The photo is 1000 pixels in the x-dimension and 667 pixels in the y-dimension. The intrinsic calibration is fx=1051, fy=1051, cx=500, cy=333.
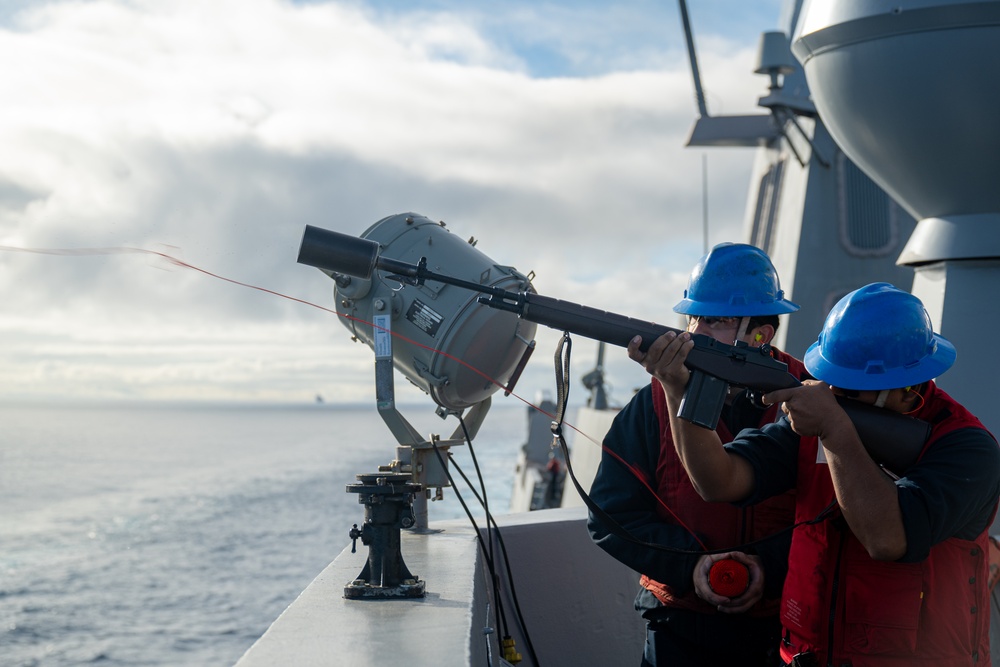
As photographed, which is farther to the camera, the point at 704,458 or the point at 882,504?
the point at 704,458

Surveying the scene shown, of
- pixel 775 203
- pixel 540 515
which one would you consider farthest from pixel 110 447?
pixel 540 515

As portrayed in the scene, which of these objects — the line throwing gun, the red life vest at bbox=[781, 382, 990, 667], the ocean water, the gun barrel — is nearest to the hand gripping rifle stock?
the line throwing gun

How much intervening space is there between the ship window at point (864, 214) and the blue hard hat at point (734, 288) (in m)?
7.31

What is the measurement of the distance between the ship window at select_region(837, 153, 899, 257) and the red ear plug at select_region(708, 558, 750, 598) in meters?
7.77

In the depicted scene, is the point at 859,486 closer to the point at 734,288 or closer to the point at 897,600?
the point at 897,600

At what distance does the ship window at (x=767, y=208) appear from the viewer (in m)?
11.5

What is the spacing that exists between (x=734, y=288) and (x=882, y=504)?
41.3 inches

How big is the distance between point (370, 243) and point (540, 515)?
1922mm

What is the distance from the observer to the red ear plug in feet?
9.27

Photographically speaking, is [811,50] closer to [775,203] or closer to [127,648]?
[775,203]

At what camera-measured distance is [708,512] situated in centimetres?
298

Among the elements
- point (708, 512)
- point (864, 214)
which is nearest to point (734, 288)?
point (708, 512)

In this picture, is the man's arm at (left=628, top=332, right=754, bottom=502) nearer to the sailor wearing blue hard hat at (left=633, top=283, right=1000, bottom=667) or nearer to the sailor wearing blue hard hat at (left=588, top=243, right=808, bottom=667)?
the sailor wearing blue hard hat at (left=633, top=283, right=1000, bottom=667)

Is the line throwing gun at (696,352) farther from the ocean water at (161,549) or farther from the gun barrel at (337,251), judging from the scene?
the ocean water at (161,549)
